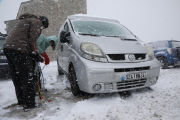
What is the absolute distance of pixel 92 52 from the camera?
7.68 ft

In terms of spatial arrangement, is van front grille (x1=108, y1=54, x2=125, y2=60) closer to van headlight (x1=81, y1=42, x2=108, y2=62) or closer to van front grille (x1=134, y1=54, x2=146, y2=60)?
van headlight (x1=81, y1=42, x2=108, y2=62)

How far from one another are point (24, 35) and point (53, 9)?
10907 millimetres

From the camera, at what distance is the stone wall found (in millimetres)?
11570

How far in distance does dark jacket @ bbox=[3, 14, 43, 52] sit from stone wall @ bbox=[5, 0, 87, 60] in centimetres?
982

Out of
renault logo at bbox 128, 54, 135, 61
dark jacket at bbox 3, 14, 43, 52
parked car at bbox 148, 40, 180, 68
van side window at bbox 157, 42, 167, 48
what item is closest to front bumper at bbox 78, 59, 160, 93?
renault logo at bbox 128, 54, 135, 61

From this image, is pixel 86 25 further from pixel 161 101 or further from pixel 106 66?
pixel 161 101

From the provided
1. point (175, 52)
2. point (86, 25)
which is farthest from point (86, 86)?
point (175, 52)

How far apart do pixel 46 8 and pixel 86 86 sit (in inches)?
452

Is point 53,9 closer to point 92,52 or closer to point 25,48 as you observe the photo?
point 25,48

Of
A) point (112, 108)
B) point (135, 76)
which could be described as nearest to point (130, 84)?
point (135, 76)

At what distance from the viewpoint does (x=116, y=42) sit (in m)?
2.62

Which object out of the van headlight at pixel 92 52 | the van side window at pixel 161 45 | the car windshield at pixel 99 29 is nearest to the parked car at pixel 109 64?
the van headlight at pixel 92 52

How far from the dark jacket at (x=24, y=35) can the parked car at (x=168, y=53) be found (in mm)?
5901

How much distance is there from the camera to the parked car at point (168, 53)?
589cm
